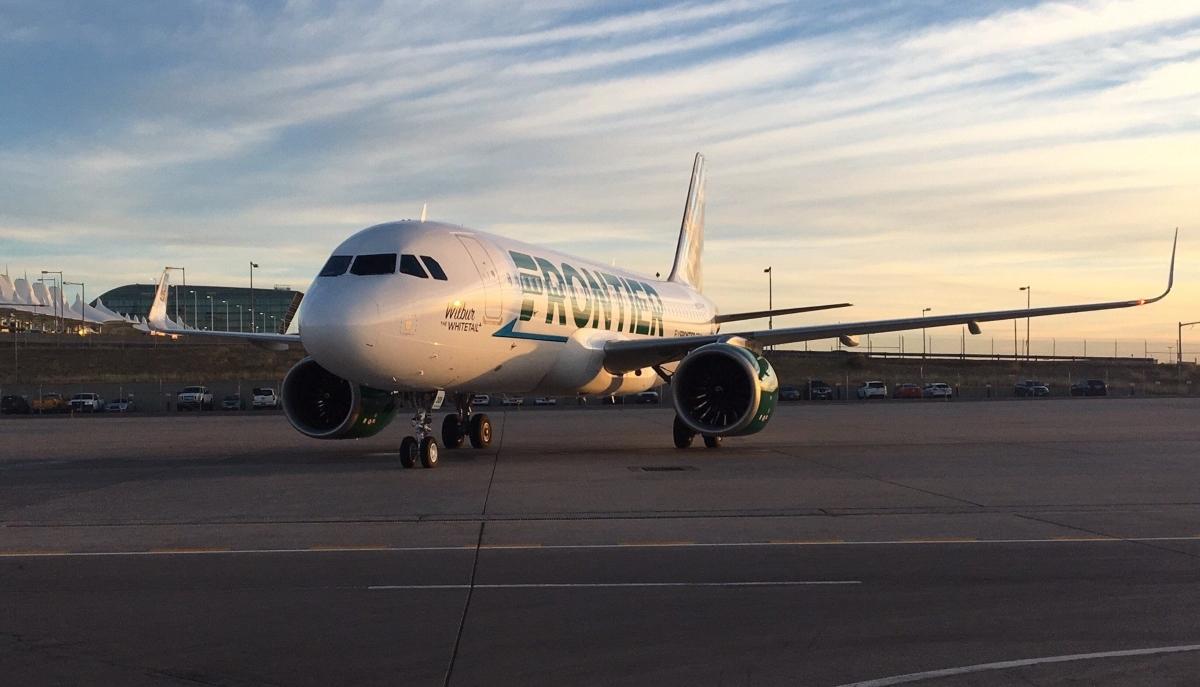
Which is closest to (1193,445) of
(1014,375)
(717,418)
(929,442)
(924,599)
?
(929,442)

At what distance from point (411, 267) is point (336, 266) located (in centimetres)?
116

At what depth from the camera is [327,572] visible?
9266 mm

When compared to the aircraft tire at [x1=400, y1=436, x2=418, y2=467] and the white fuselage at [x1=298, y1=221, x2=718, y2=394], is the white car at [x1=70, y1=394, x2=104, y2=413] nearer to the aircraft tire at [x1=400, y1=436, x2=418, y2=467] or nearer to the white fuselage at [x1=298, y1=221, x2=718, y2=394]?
the white fuselage at [x1=298, y1=221, x2=718, y2=394]

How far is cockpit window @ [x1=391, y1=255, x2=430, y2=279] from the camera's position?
18.7 m

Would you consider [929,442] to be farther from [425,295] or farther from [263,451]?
[263,451]

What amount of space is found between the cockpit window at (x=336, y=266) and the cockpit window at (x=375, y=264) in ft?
0.51

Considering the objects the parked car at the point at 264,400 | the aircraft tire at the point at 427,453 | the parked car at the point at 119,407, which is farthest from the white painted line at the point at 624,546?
the parked car at the point at 119,407

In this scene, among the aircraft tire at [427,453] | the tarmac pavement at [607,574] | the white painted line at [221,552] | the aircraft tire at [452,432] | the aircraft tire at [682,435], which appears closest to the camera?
the tarmac pavement at [607,574]

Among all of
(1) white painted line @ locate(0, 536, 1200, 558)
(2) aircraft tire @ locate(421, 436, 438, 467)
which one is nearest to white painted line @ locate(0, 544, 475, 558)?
(1) white painted line @ locate(0, 536, 1200, 558)

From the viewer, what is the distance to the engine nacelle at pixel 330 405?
862 inches

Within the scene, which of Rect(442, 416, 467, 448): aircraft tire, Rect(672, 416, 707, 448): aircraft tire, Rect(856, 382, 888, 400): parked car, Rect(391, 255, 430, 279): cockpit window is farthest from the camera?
Rect(856, 382, 888, 400): parked car

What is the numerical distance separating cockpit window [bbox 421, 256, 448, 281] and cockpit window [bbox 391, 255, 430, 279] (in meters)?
0.17

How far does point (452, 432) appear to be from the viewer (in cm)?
2442

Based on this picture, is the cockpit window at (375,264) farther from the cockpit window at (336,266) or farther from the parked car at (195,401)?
the parked car at (195,401)
